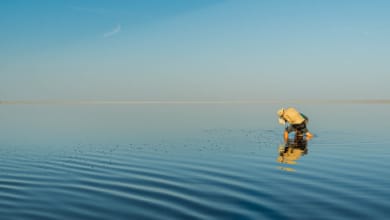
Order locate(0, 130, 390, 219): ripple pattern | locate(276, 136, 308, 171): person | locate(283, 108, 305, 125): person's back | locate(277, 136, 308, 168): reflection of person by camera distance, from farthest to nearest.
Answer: locate(283, 108, 305, 125): person's back < locate(277, 136, 308, 168): reflection of person < locate(276, 136, 308, 171): person < locate(0, 130, 390, 219): ripple pattern

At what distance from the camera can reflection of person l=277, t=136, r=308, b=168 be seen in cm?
2519

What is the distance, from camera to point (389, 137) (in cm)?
3816

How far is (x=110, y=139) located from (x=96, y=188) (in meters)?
20.4

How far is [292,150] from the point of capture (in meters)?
29.7

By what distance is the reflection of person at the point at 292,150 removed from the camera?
82.6 feet

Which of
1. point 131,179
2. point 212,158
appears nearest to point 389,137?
point 212,158

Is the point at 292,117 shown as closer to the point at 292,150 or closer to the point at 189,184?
the point at 292,150

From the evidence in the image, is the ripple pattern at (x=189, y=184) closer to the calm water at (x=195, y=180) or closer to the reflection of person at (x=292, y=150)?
the calm water at (x=195, y=180)

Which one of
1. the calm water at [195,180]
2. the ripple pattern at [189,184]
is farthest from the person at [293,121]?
the ripple pattern at [189,184]

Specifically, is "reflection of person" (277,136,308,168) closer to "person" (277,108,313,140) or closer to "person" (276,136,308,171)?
"person" (276,136,308,171)

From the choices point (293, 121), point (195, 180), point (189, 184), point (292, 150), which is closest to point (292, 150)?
point (292, 150)

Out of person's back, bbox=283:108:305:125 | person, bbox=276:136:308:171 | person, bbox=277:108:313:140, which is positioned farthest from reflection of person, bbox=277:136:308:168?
person's back, bbox=283:108:305:125

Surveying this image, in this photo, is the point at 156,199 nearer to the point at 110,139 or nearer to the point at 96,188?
the point at 96,188

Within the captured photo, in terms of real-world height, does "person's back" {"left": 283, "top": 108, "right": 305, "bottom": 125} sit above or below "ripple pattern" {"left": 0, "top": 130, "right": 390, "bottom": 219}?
above
